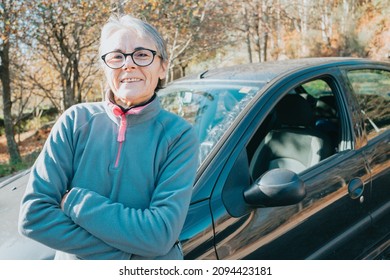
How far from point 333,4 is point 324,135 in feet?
70.8

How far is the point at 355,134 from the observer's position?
2.53 meters

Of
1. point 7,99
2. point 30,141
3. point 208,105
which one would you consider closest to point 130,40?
point 208,105

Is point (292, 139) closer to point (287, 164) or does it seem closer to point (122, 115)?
point (287, 164)

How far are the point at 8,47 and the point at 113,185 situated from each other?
7205 millimetres

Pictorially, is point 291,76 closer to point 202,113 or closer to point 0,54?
point 202,113

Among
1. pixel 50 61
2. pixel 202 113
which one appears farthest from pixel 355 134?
pixel 50 61

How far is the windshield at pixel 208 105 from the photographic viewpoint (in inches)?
83.4

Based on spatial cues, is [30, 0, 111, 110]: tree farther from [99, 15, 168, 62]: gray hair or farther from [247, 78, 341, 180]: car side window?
[99, 15, 168, 62]: gray hair

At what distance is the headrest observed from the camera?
289 cm

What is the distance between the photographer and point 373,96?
9.67ft

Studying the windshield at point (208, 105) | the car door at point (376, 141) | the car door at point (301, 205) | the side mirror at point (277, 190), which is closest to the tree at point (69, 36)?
the windshield at point (208, 105)

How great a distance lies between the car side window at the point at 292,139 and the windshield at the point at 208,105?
16.5 inches

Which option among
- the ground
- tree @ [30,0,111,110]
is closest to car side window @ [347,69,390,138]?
tree @ [30,0,111,110]

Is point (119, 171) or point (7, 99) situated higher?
point (7, 99)
